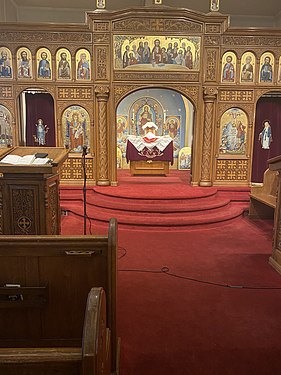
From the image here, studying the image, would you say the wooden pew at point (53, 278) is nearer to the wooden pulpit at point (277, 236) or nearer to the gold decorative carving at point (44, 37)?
the wooden pulpit at point (277, 236)

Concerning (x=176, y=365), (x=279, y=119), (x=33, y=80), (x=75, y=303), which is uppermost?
(x=33, y=80)

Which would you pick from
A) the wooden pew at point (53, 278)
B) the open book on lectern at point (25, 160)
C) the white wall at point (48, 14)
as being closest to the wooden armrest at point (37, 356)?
the wooden pew at point (53, 278)

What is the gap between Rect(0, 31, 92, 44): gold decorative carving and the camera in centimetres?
897

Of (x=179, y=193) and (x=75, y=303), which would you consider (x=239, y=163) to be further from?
(x=75, y=303)

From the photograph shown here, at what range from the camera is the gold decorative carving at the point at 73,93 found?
9312 millimetres

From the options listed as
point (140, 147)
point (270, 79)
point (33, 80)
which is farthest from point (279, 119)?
point (33, 80)

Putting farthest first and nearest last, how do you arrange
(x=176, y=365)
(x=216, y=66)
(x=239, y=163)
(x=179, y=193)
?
(x=239, y=163) < (x=216, y=66) < (x=179, y=193) < (x=176, y=365)

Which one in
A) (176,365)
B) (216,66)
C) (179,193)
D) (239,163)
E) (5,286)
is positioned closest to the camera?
(5,286)

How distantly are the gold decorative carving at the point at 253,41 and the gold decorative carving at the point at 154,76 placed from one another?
1.24 m

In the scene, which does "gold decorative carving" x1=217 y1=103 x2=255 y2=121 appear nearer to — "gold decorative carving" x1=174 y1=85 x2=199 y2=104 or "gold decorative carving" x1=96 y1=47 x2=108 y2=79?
"gold decorative carving" x1=174 y1=85 x2=199 y2=104

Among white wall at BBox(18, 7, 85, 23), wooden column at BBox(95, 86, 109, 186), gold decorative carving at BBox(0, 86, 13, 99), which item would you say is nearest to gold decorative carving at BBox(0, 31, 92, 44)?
gold decorative carving at BBox(0, 86, 13, 99)

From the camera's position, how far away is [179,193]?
844 centimetres

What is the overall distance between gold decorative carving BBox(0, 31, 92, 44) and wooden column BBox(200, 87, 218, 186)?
11.4 ft

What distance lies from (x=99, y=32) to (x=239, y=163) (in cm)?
522
